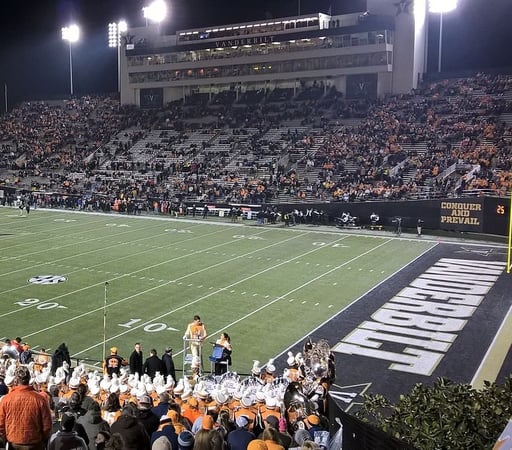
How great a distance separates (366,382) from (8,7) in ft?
204

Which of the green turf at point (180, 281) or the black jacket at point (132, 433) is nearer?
the black jacket at point (132, 433)

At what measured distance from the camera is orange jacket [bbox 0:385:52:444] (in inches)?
205

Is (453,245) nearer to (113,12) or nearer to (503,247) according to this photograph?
(503,247)

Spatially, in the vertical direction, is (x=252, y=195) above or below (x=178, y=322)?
above

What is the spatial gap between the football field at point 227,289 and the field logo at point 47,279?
2.6 inches

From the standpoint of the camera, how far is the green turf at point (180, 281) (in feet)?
49.4

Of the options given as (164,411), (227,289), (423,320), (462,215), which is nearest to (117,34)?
(462,215)

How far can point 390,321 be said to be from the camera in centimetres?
1598

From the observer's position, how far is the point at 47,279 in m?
20.6

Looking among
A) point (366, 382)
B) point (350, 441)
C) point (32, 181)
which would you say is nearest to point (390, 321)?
point (366, 382)

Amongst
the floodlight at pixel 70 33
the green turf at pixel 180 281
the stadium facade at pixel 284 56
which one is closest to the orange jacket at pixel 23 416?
the green turf at pixel 180 281

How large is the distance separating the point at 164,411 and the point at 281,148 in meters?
39.6

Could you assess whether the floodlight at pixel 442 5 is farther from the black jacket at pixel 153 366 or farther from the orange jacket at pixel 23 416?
the orange jacket at pixel 23 416

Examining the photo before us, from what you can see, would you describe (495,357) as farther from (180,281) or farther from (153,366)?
(180,281)
